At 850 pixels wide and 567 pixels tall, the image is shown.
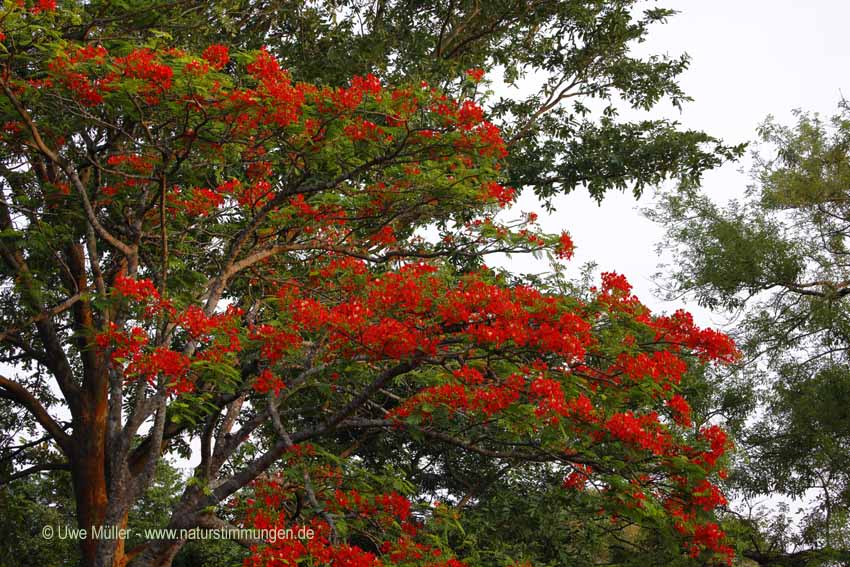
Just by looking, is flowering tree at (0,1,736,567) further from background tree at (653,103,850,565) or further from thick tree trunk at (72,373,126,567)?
background tree at (653,103,850,565)

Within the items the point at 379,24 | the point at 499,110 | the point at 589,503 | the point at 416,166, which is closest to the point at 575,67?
the point at 499,110

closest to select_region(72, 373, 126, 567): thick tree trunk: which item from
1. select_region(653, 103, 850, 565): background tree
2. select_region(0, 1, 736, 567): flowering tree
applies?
select_region(0, 1, 736, 567): flowering tree

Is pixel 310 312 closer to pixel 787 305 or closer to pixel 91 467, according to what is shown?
pixel 91 467

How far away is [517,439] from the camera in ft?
25.6

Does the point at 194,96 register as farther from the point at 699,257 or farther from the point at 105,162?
the point at 699,257

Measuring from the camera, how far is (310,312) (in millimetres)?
7281

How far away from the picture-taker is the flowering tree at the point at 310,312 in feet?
23.2

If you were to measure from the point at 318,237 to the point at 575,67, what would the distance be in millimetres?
5387

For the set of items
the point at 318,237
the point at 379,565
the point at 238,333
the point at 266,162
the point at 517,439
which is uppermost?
the point at 266,162

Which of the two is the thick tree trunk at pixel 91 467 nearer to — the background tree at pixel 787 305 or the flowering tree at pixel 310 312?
the flowering tree at pixel 310 312

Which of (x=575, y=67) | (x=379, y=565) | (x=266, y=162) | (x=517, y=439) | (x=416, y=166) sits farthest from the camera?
(x=575, y=67)

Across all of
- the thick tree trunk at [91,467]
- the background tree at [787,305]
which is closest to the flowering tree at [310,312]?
the thick tree trunk at [91,467]

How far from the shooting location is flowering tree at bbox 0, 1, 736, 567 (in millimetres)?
7062

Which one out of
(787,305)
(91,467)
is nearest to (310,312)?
(91,467)
